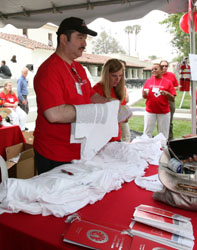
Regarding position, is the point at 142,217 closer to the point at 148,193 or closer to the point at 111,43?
the point at 148,193

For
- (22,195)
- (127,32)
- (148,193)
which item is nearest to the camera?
(22,195)

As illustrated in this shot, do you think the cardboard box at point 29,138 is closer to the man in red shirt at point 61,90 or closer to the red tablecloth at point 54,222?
the man in red shirt at point 61,90

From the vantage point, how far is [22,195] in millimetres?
979

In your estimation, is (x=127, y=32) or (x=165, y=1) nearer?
(x=165, y=1)


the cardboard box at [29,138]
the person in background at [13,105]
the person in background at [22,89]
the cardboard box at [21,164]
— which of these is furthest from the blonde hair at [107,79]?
the person in background at [22,89]

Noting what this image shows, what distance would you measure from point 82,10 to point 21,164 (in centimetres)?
182

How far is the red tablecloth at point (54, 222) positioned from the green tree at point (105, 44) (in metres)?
51.8

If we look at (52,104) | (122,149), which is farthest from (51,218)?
(122,149)

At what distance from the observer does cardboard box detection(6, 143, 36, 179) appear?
8.98ft

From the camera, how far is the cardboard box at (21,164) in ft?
8.98

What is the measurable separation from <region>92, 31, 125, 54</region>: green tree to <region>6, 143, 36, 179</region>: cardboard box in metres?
49.9

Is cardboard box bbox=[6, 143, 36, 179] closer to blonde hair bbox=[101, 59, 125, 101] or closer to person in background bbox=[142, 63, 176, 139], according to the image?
blonde hair bbox=[101, 59, 125, 101]

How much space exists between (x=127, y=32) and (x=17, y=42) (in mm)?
40786

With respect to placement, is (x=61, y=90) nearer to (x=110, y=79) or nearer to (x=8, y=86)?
(x=110, y=79)
